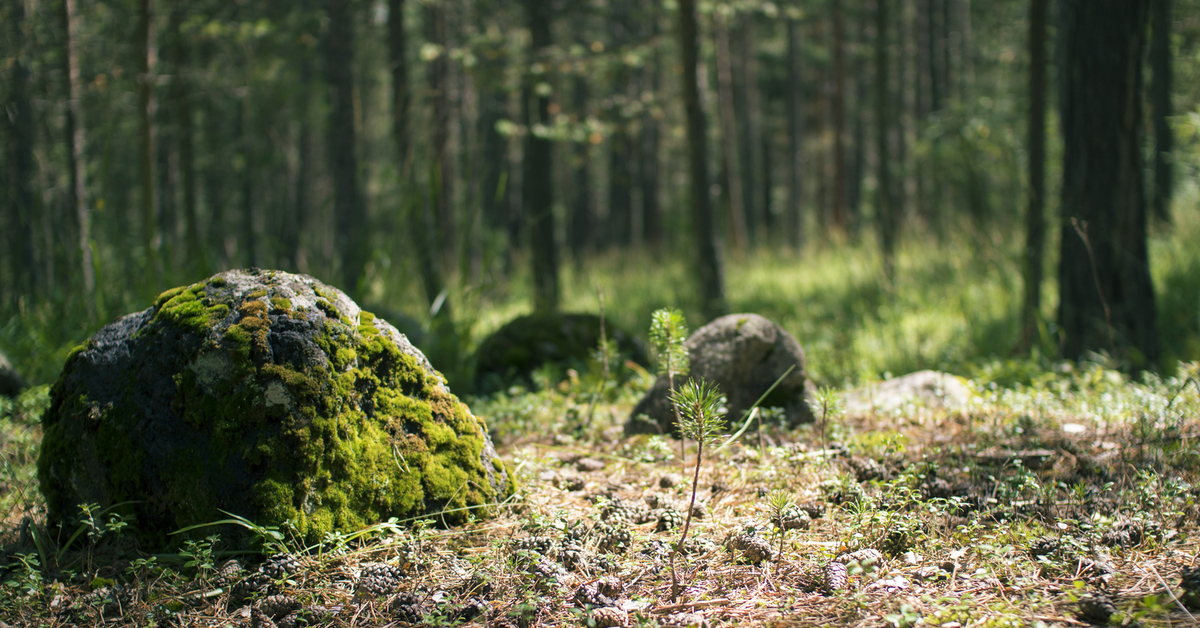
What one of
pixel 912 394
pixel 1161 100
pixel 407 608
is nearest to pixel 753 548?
pixel 407 608

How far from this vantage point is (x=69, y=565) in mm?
2193

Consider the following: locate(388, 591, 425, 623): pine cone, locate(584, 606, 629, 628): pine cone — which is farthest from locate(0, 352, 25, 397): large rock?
locate(584, 606, 629, 628): pine cone

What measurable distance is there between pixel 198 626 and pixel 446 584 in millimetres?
650

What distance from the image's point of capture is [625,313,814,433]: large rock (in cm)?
341

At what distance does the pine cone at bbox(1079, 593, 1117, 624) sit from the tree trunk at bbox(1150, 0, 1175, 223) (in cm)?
891

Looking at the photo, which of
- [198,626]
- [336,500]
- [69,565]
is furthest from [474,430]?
[69,565]

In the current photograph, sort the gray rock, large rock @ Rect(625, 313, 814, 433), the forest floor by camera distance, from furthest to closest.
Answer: the gray rock
large rock @ Rect(625, 313, 814, 433)
the forest floor

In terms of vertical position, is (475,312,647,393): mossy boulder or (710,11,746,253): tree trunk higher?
(710,11,746,253): tree trunk

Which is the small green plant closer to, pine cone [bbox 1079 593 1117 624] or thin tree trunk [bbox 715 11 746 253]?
pine cone [bbox 1079 593 1117 624]

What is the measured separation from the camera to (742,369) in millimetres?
3457

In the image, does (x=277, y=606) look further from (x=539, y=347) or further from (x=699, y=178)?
(x=699, y=178)

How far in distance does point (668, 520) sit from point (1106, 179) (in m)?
4.18

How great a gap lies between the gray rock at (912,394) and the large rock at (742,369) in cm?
31

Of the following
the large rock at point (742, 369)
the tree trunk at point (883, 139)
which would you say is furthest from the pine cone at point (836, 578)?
the tree trunk at point (883, 139)
